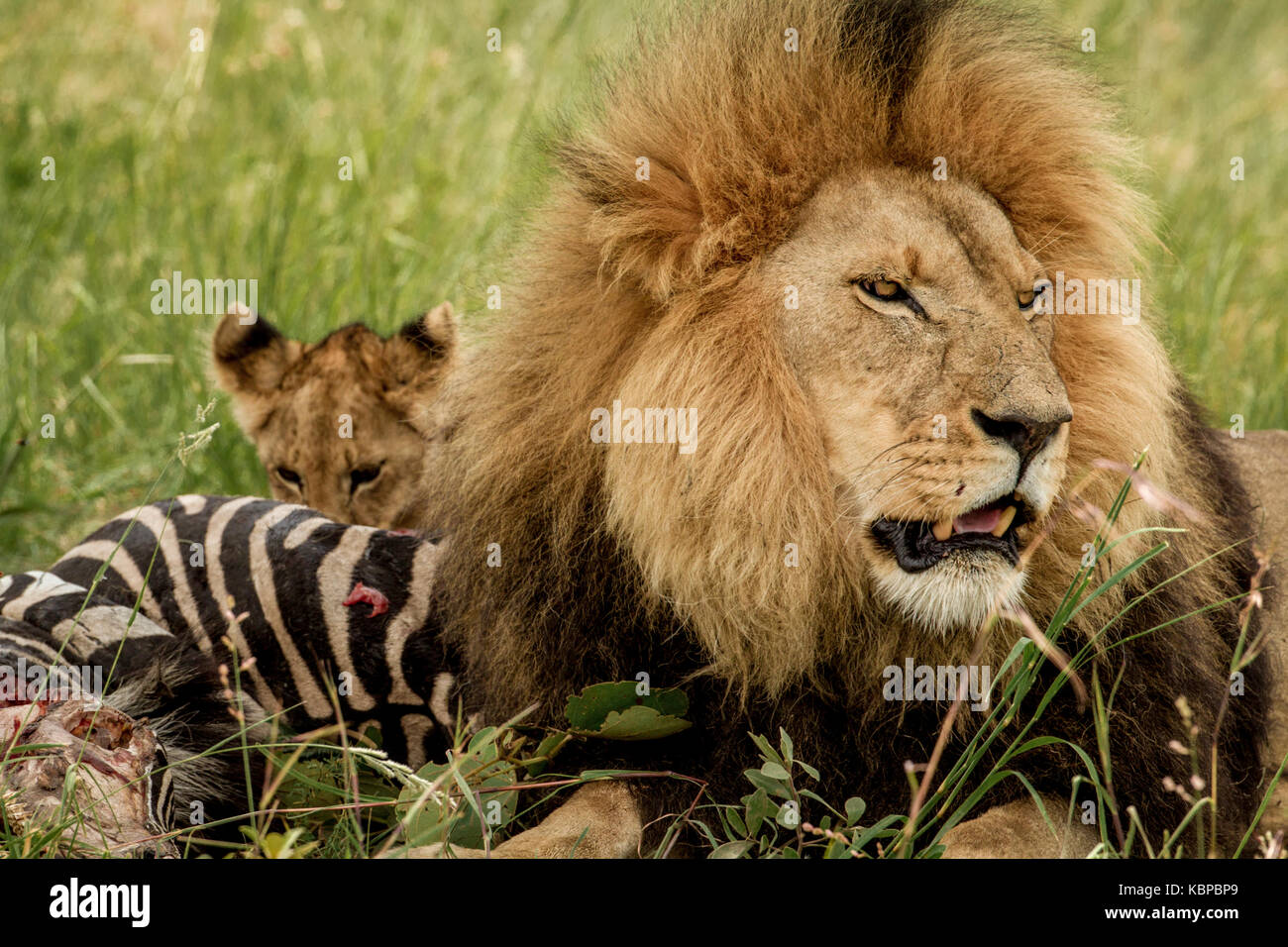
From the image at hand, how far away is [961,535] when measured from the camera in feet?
8.30

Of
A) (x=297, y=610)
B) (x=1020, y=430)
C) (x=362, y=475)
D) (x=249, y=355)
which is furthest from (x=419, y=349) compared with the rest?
(x=1020, y=430)

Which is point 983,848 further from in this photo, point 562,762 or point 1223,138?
point 1223,138

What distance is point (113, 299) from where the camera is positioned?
5996mm

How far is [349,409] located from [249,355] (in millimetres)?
479

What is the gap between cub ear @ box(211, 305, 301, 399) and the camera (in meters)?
4.57

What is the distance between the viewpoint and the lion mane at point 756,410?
8.59ft

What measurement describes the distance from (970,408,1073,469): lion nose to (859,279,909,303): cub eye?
10.7 inches

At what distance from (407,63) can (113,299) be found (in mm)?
2150

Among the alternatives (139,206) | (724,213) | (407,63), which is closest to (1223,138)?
(407,63)

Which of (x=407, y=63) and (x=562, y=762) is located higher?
(x=407, y=63)

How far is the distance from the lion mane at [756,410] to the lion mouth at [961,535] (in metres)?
0.09

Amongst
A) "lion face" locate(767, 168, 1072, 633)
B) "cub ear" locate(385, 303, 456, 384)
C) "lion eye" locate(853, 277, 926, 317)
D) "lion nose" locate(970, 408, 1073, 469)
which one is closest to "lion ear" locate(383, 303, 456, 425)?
"cub ear" locate(385, 303, 456, 384)

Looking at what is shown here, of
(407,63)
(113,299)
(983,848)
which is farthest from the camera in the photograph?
(407,63)

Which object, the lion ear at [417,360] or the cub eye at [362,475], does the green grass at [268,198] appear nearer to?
the lion ear at [417,360]
